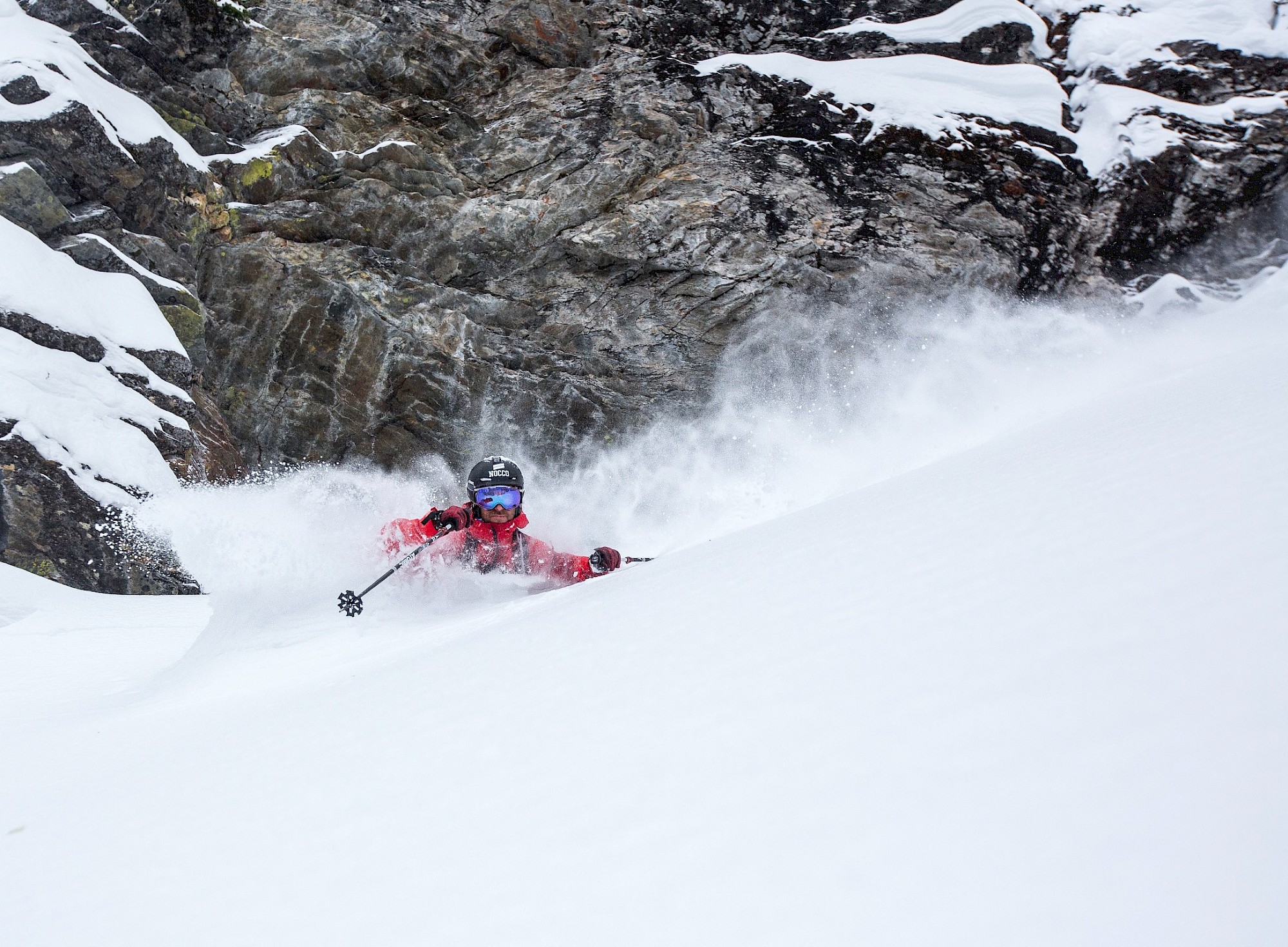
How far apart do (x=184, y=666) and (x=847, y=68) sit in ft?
37.4

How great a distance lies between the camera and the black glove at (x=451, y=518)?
20.9 ft

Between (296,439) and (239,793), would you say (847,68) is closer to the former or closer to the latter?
(296,439)

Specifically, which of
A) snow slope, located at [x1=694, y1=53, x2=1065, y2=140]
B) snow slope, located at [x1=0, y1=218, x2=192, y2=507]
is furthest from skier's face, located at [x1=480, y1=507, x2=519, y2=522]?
snow slope, located at [x1=694, y1=53, x2=1065, y2=140]

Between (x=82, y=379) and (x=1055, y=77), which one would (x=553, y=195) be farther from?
(x=1055, y=77)

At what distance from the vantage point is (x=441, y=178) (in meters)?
9.61

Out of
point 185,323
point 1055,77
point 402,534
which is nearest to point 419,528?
point 402,534

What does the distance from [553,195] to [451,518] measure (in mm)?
5405

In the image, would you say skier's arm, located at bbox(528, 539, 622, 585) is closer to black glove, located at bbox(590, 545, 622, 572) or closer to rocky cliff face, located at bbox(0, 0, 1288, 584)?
black glove, located at bbox(590, 545, 622, 572)

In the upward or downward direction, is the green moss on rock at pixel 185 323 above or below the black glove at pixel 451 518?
above

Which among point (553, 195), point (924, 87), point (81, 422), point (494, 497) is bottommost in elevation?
point (494, 497)

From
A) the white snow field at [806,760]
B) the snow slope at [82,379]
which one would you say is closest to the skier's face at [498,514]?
the snow slope at [82,379]

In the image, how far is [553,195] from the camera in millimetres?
9594

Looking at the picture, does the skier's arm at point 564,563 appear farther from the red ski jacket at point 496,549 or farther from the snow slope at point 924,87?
the snow slope at point 924,87

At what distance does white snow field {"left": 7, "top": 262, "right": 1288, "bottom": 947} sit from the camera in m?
A: 0.78
